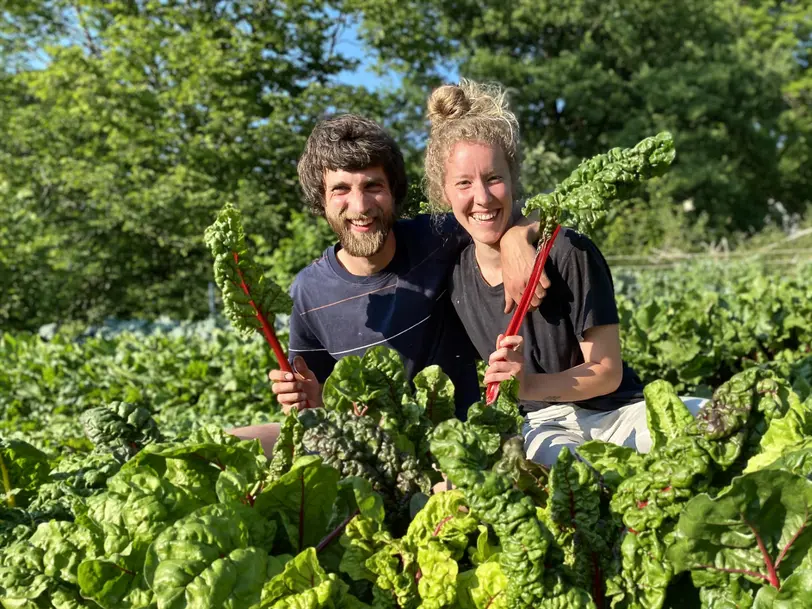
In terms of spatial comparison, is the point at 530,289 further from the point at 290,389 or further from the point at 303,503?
the point at 303,503

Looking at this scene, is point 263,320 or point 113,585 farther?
point 263,320

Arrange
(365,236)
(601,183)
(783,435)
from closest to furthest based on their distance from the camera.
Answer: (783,435) < (601,183) < (365,236)

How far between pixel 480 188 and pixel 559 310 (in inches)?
19.4

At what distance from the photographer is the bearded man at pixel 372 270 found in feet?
8.87

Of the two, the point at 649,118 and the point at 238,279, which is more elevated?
the point at 649,118

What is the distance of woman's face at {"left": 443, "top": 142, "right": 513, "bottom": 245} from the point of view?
2393 millimetres

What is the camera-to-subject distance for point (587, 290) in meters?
2.36

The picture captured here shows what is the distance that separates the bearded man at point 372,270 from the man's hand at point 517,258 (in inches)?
19.0

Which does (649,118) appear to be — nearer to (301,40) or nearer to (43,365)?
(301,40)

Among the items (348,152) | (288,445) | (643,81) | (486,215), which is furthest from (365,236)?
(643,81)

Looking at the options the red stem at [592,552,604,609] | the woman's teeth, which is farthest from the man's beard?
the red stem at [592,552,604,609]

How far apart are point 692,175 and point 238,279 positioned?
29576 mm

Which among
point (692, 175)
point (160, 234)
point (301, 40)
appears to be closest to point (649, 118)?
point (692, 175)

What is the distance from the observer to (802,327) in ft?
16.4
